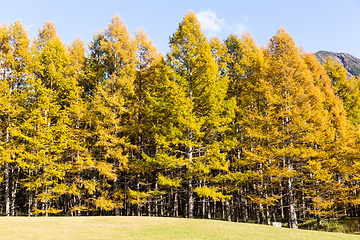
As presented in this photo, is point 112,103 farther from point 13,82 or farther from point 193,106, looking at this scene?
point 13,82

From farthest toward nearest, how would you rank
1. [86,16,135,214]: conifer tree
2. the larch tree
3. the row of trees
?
[86,16,135,214]: conifer tree → the row of trees → the larch tree

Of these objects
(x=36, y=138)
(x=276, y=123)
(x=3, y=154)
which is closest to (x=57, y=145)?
(x=36, y=138)

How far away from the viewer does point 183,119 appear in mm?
15250

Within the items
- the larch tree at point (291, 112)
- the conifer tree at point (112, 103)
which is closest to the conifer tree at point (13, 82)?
the conifer tree at point (112, 103)

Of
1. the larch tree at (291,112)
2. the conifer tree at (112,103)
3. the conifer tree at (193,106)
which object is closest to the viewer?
the conifer tree at (193,106)

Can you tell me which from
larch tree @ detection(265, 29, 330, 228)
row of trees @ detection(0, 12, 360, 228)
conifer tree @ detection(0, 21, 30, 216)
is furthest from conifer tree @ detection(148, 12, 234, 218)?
conifer tree @ detection(0, 21, 30, 216)

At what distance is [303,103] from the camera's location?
54.4ft

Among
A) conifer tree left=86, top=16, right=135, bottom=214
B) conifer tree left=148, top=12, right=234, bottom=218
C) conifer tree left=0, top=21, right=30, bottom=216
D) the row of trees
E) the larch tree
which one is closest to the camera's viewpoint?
conifer tree left=148, top=12, right=234, bottom=218

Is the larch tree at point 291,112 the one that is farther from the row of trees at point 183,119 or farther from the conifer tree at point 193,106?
the conifer tree at point 193,106

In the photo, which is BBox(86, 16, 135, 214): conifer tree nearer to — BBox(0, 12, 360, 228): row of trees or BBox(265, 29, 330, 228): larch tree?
BBox(0, 12, 360, 228): row of trees

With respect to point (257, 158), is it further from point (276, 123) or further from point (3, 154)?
point (3, 154)

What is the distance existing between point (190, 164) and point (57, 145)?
32.4 feet

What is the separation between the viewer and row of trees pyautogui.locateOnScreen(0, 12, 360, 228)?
623 inches

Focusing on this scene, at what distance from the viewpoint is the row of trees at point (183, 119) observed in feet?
51.9
